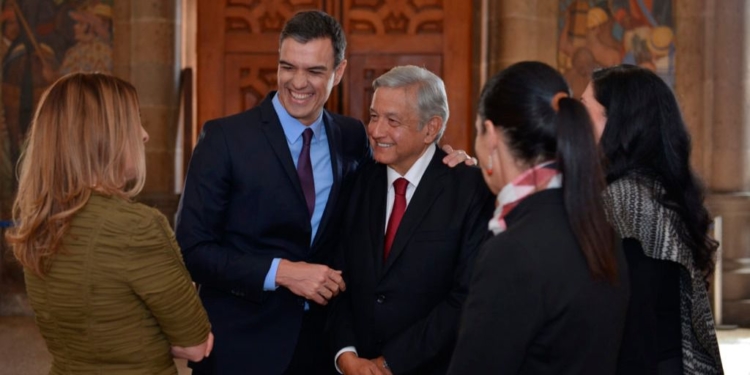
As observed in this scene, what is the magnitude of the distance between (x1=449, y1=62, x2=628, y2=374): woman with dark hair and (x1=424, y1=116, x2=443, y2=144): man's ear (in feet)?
3.31

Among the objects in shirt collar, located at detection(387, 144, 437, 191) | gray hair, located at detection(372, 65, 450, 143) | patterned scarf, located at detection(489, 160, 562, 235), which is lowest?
shirt collar, located at detection(387, 144, 437, 191)

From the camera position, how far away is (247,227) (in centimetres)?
303

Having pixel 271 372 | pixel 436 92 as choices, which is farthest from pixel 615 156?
pixel 271 372

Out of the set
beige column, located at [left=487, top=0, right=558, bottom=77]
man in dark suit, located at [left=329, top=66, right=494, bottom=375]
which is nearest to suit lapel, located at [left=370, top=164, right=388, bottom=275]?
man in dark suit, located at [left=329, top=66, right=494, bottom=375]

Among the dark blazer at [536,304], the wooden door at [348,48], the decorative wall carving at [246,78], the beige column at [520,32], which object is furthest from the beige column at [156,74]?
the dark blazer at [536,304]

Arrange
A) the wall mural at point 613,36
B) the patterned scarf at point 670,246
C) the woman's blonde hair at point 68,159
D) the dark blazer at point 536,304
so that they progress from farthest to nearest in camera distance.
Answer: the wall mural at point 613,36 < the patterned scarf at point 670,246 < the woman's blonde hair at point 68,159 < the dark blazer at point 536,304

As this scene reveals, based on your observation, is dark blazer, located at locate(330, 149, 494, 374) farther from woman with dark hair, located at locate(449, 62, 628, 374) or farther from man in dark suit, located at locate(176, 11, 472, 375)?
woman with dark hair, located at locate(449, 62, 628, 374)

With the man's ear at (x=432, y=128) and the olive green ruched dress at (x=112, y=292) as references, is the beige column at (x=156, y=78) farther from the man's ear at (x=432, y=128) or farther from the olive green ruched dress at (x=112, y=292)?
the olive green ruched dress at (x=112, y=292)

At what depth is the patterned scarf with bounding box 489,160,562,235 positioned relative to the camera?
6.60ft

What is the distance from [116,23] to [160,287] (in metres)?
5.33

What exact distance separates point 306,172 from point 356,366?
2.11 feet

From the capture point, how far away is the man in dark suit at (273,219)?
2924 mm

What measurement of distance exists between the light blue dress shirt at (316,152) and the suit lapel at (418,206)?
25 centimetres

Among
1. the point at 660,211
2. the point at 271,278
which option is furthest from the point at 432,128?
the point at 660,211
